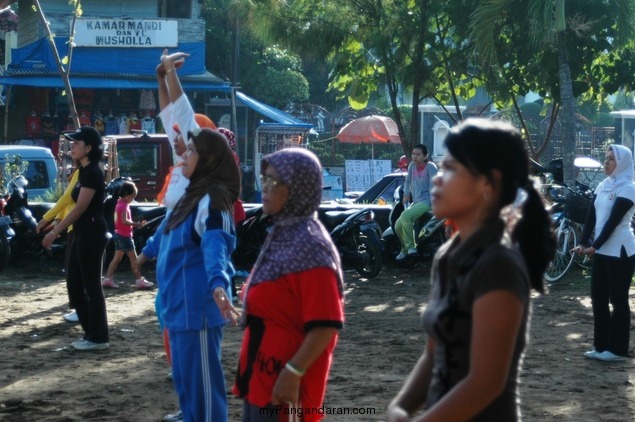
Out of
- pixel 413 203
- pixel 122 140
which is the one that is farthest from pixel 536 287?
pixel 122 140

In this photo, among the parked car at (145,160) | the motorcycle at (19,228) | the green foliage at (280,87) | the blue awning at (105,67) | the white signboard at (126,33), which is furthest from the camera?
the green foliage at (280,87)

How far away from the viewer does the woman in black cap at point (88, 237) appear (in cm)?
749

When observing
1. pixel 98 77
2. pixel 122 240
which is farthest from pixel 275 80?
pixel 122 240

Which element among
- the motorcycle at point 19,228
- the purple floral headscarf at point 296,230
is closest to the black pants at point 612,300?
the purple floral headscarf at point 296,230

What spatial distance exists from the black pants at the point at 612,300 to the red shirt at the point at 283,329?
181 inches

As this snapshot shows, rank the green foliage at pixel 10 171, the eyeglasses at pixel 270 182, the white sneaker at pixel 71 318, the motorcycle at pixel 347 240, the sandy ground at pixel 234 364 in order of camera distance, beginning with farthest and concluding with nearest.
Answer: the green foliage at pixel 10 171 → the motorcycle at pixel 347 240 → the white sneaker at pixel 71 318 → the sandy ground at pixel 234 364 → the eyeglasses at pixel 270 182

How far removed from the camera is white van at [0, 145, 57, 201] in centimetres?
1593

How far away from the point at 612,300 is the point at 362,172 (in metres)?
17.8

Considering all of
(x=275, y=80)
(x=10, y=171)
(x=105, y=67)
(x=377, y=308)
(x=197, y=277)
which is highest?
(x=275, y=80)

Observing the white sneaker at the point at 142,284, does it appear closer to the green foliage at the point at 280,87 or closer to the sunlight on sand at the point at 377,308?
the sunlight on sand at the point at 377,308

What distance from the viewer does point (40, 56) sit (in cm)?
2500

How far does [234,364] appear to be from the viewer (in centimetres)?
735

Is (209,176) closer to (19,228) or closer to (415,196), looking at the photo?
(415,196)

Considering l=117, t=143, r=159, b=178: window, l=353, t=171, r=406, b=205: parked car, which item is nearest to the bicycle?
l=353, t=171, r=406, b=205: parked car
